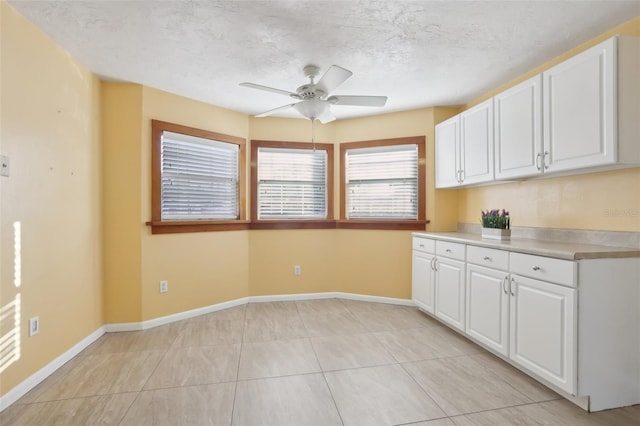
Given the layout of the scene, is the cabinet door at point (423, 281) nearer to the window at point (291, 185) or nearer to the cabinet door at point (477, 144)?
the cabinet door at point (477, 144)

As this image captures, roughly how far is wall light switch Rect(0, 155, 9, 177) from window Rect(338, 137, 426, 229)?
323 cm

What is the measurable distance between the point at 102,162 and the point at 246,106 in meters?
1.63

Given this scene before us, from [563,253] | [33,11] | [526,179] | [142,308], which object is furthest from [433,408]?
[33,11]

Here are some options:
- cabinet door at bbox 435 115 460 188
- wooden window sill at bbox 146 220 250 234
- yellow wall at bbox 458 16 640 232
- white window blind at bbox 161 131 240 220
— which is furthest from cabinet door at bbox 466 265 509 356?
white window blind at bbox 161 131 240 220

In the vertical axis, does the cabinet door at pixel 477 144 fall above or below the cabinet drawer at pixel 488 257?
above

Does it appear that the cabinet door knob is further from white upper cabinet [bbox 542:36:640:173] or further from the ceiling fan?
the ceiling fan

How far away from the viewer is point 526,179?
2844 mm

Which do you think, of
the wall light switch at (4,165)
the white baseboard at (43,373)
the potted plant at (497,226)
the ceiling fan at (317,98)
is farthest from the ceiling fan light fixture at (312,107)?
the white baseboard at (43,373)

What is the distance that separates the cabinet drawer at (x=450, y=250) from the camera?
2.87 meters

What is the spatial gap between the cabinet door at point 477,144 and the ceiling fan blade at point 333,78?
1.51 meters

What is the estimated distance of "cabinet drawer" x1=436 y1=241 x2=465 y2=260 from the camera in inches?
113

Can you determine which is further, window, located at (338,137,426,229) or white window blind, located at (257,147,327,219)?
white window blind, located at (257,147,327,219)

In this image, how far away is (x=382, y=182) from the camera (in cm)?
411

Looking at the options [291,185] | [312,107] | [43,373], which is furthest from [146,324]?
[312,107]
